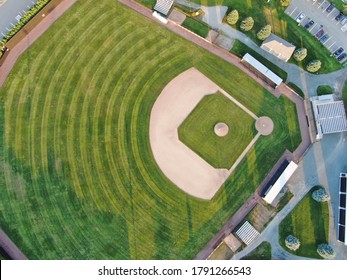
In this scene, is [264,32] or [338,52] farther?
[338,52]

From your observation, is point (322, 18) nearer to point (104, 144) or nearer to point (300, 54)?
point (300, 54)

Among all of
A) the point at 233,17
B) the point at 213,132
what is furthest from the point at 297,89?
the point at 213,132

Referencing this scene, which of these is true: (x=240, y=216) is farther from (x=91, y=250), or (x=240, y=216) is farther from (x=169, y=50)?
(x=169, y=50)

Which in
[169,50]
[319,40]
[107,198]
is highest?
[319,40]

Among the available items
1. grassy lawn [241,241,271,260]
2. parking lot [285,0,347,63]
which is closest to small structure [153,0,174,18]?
parking lot [285,0,347,63]

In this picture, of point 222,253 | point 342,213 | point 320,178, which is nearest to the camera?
point 222,253

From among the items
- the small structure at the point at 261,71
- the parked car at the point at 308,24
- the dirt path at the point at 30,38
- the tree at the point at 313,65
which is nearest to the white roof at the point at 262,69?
the small structure at the point at 261,71

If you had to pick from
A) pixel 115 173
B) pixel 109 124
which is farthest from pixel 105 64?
pixel 115 173
